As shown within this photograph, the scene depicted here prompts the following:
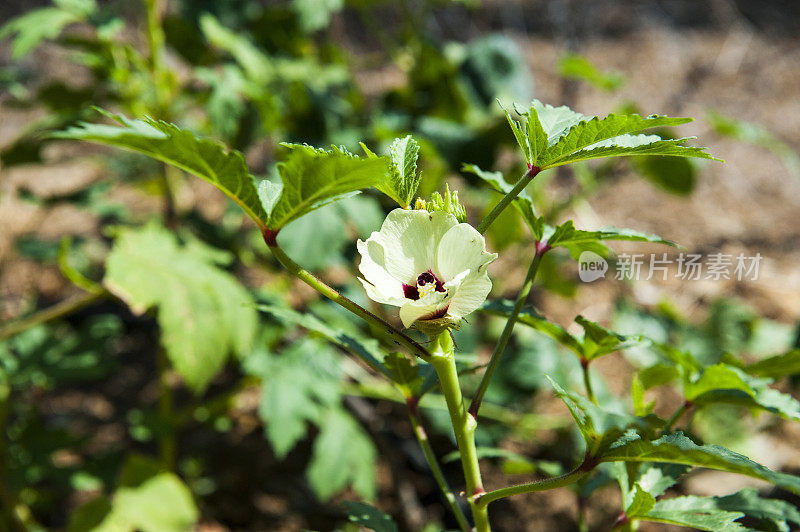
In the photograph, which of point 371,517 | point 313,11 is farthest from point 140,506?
point 313,11

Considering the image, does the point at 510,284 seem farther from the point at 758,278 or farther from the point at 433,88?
the point at 758,278

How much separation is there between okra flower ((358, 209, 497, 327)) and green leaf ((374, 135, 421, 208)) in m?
0.02

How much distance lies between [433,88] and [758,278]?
1272 mm

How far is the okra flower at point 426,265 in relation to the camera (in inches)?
18.8

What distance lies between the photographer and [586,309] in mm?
2076

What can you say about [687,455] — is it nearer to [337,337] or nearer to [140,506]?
[337,337]

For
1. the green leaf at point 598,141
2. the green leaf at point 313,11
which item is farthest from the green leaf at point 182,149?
the green leaf at point 313,11

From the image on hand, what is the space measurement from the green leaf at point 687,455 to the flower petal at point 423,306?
0.55 ft

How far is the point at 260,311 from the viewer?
1296 millimetres

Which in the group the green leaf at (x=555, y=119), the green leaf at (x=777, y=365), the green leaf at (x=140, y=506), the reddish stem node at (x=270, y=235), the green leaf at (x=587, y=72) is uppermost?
the green leaf at (x=587, y=72)

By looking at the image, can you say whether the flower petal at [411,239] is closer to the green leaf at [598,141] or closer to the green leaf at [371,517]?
the green leaf at [598,141]

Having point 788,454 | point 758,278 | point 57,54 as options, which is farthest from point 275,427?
point 57,54

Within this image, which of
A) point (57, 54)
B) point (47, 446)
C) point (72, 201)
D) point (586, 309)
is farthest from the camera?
point (57, 54)

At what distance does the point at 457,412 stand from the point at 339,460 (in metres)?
0.83
